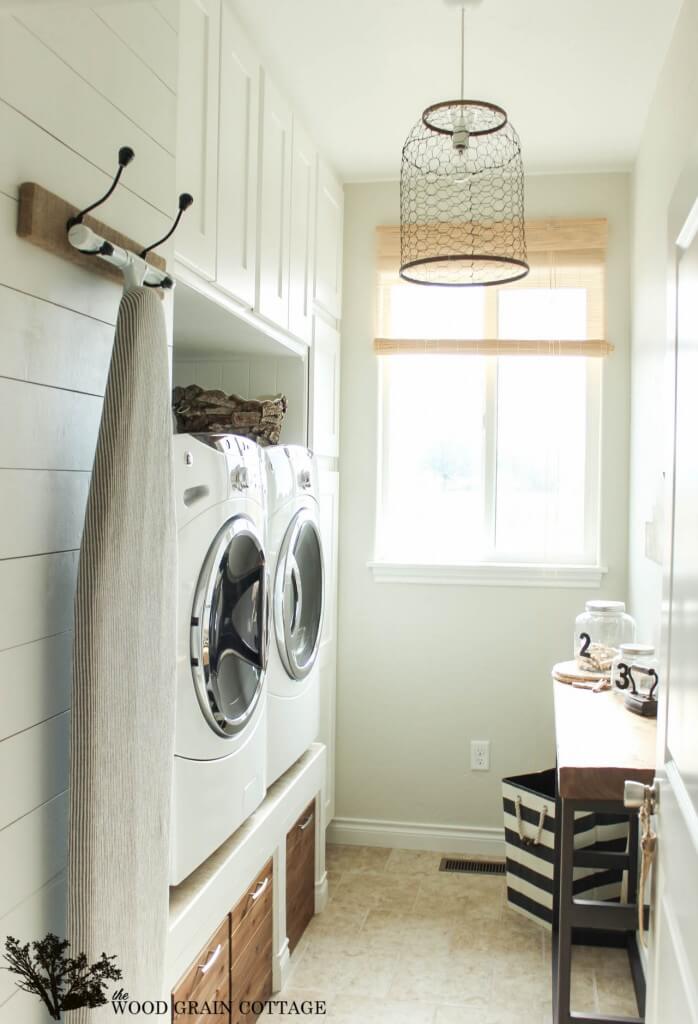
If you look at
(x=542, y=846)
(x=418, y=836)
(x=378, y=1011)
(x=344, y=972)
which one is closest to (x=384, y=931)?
(x=344, y=972)

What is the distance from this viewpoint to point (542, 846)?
293cm

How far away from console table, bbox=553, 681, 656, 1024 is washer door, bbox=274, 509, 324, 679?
2.49 ft

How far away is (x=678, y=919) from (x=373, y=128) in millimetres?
2798

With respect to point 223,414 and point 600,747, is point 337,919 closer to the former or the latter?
point 600,747

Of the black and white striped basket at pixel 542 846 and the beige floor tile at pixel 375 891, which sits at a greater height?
the black and white striped basket at pixel 542 846

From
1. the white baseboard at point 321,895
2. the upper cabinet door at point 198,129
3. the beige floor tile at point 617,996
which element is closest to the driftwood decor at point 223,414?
the upper cabinet door at point 198,129

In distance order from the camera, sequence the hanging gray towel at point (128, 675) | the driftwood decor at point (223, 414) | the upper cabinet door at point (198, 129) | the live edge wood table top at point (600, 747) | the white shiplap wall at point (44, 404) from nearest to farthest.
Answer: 1. the white shiplap wall at point (44, 404)
2. the hanging gray towel at point (128, 675)
3. the live edge wood table top at point (600, 747)
4. the upper cabinet door at point (198, 129)
5. the driftwood decor at point (223, 414)

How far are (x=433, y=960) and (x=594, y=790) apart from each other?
1228mm

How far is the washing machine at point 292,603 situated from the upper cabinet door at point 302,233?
53 cm

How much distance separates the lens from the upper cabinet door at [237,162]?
7.50 ft

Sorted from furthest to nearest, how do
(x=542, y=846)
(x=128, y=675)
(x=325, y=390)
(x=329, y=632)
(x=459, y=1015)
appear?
(x=329, y=632) < (x=325, y=390) < (x=542, y=846) < (x=459, y=1015) < (x=128, y=675)

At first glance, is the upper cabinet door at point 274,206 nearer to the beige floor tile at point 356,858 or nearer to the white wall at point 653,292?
the white wall at point 653,292

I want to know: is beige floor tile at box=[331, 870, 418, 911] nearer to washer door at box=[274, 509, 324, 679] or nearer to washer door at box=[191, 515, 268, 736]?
washer door at box=[274, 509, 324, 679]

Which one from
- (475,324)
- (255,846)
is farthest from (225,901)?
(475,324)
